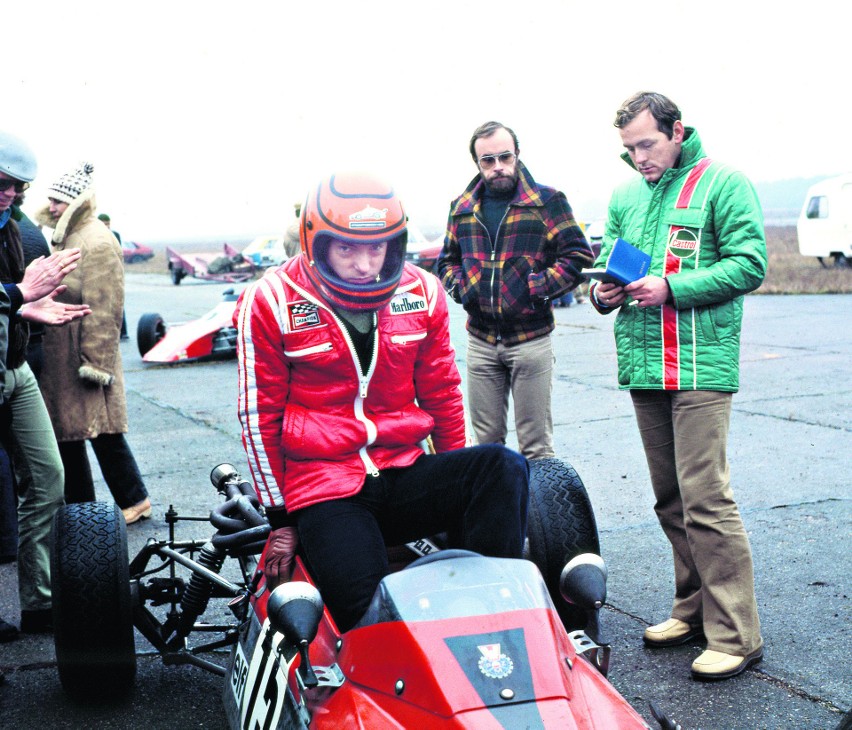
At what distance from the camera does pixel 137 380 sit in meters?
12.2

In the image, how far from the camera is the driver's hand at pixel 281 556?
3.09 meters

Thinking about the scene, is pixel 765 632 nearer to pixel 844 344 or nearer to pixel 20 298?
pixel 20 298

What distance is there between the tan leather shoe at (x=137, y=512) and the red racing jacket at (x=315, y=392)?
121 inches

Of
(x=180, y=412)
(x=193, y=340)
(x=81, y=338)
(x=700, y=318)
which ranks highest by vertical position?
(x=700, y=318)

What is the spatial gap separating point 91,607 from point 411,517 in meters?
1.27

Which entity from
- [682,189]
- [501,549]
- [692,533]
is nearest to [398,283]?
[501,549]

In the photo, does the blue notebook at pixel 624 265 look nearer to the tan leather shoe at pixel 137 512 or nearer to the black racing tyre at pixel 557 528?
the black racing tyre at pixel 557 528

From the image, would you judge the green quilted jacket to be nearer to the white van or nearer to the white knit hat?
the white knit hat

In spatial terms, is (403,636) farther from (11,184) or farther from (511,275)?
(511,275)

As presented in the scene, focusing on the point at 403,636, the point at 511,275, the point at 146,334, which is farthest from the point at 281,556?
the point at 146,334

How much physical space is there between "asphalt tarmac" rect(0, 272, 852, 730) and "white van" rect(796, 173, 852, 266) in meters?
17.0

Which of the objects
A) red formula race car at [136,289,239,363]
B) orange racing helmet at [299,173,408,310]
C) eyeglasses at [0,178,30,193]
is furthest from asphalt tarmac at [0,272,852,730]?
eyeglasses at [0,178,30,193]

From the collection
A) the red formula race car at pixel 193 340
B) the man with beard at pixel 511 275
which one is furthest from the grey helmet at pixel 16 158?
the red formula race car at pixel 193 340

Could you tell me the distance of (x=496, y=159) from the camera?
501 centimetres
